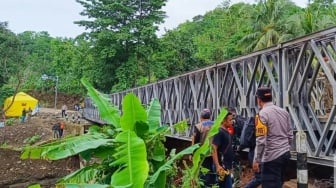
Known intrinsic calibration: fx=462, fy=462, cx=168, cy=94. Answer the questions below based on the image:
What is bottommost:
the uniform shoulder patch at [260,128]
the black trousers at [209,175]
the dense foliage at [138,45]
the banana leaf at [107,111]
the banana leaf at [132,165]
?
Answer: the black trousers at [209,175]

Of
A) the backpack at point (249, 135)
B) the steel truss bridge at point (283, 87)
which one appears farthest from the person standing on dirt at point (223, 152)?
the steel truss bridge at point (283, 87)

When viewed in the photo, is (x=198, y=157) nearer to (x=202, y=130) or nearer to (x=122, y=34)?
(x=202, y=130)

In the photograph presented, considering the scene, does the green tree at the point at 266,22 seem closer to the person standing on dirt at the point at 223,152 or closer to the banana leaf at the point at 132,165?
the person standing on dirt at the point at 223,152

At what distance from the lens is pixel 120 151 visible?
440 centimetres

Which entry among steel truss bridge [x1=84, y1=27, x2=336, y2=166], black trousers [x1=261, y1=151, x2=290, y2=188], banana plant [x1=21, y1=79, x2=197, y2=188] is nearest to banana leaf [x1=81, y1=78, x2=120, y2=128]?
banana plant [x1=21, y1=79, x2=197, y2=188]

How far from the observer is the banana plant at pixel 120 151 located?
4.19 metres

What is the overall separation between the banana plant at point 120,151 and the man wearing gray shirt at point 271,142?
865 mm

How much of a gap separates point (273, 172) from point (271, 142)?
0.35 meters

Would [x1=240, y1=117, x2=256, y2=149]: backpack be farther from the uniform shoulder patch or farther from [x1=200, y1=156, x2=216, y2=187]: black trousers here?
[x1=200, y1=156, x2=216, y2=187]: black trousers

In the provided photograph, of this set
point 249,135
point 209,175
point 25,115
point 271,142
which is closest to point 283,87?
point 249,135

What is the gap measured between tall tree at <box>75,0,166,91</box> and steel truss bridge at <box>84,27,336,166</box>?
19870 mm

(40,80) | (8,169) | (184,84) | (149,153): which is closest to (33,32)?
(40,80)

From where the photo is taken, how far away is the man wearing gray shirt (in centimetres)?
525

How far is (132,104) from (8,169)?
54.2 feet
